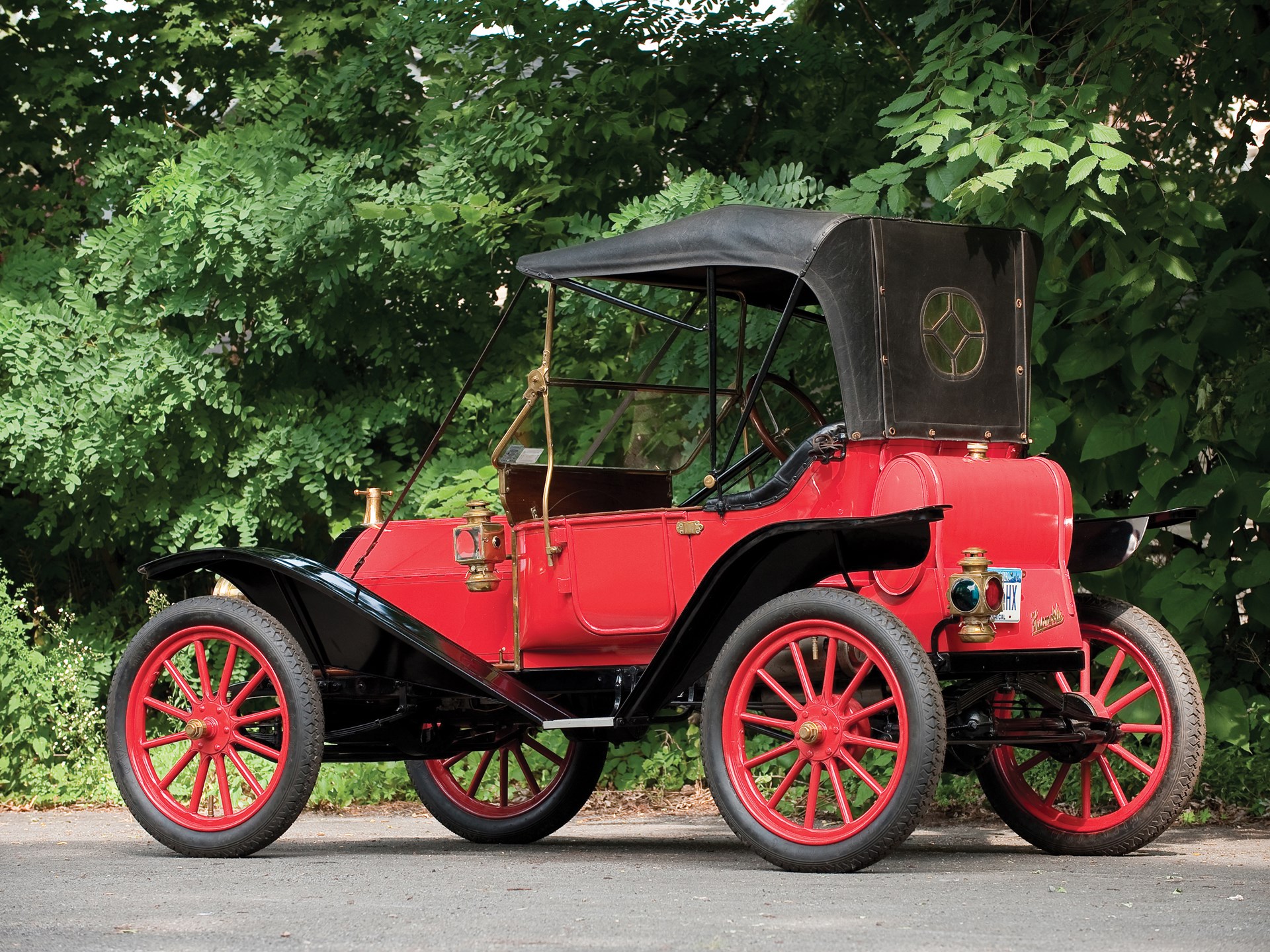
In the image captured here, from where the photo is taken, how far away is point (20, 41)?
12195mm

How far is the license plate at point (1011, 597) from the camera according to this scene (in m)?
5.88

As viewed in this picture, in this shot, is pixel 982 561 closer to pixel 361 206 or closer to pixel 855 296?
pixel 855 296

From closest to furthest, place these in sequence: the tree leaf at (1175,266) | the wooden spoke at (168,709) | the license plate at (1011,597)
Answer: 1. the license plate at (1011,597)
2. the wooden spoke at (168,709)
3. the tree leaf at (1175,266)

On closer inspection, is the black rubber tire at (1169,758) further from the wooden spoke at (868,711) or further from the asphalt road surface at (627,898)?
the wooden spoke at (868,711)

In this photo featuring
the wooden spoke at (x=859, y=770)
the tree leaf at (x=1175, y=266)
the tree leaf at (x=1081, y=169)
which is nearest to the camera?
the wooden spoke at (x=859, y=770)

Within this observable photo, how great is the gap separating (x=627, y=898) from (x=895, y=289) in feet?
7.95

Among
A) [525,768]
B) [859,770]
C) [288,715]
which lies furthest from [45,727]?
[859,770]

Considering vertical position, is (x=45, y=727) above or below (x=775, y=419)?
below

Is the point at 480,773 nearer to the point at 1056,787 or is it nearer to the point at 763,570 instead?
the point at 763,570

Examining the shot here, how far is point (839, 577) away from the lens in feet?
20.2

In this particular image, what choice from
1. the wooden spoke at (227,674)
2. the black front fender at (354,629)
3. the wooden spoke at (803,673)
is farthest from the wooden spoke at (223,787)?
the wooden spoke at (803,673)

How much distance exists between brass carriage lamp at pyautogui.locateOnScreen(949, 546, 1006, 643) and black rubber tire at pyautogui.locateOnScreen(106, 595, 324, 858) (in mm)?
2401

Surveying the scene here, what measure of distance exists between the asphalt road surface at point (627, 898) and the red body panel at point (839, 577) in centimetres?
83

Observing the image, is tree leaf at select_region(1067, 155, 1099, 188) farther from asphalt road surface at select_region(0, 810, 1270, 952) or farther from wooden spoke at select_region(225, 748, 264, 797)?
wooden spoke at select_region(225, 748, 264, 797)
